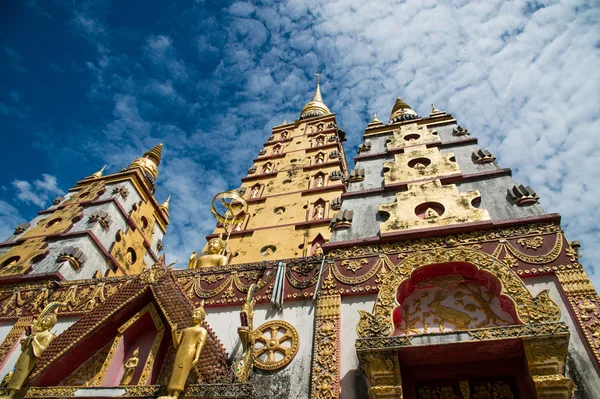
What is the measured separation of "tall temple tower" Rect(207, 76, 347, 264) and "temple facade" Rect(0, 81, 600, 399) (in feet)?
1.67

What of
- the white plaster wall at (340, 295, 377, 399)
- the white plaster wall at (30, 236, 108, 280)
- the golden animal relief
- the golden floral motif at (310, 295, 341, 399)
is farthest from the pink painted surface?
the golden animal relief

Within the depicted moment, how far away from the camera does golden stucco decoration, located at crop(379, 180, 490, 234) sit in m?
9.39

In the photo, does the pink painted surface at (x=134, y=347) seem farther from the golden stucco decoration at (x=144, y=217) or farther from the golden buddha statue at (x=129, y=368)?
the golden stucco decoration at (x=144, y=217)

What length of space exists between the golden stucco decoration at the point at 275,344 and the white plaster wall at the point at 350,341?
92cm

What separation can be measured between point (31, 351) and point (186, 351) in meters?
3.80

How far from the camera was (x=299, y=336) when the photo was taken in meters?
8.20

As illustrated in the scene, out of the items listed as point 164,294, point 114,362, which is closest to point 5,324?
point 114,362

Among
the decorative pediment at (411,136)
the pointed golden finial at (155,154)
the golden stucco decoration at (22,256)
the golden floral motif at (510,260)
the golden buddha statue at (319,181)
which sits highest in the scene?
the pointed golden finial at (155,154)

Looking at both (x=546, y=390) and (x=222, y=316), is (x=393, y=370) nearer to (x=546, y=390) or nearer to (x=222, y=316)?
(x=546, y=390)

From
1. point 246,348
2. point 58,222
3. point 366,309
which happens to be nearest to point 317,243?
point 366,309

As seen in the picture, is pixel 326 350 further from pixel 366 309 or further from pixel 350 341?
pixel 366 309

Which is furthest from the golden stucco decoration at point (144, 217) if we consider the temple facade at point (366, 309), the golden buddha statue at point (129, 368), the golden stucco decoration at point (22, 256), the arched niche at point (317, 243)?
the golden buddha statue at point (129, 368)

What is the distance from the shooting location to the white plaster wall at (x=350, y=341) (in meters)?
7.10

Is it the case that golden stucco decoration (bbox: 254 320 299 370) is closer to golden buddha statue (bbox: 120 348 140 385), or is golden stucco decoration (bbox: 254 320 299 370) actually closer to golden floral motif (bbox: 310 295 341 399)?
golden floral motif (bbox: 310 295 341 399)
